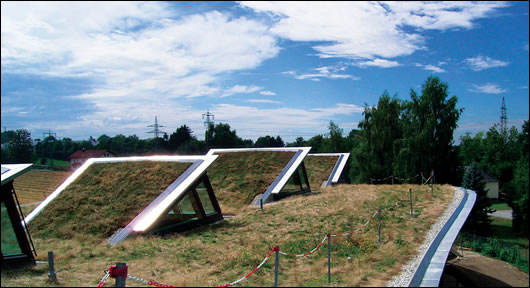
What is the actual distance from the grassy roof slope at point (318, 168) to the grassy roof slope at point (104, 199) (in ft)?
44.2

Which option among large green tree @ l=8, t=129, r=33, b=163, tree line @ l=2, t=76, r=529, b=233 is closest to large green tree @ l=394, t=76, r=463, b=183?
tree line @ l=2, t=76, r=529, b=233

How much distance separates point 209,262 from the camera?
8.67 m

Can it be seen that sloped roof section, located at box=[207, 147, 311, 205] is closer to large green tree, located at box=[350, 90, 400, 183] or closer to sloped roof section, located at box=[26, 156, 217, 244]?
sloped roof section, located at box=[26, 156, 217, 244]

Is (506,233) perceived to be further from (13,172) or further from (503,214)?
(13,172)

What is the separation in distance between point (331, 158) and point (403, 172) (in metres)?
8.52

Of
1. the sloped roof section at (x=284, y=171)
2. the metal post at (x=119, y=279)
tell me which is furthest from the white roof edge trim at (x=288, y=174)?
the metal post at (x=119, y=279)

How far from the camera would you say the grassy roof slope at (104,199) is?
1149 centimetres

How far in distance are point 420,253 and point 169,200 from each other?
24.8 feet

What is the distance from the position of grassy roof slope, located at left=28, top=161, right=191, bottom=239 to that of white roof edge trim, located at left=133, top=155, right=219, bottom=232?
27.8 inches

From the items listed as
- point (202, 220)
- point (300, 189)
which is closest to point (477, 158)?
point (300, 189)

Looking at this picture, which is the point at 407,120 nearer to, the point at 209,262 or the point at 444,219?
the point at 444,219

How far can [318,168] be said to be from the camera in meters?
27.7

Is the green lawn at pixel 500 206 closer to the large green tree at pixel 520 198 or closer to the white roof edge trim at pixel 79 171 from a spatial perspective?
the large green tree at pixel 520 198

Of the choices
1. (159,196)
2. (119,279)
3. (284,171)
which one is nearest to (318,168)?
(284,171)
